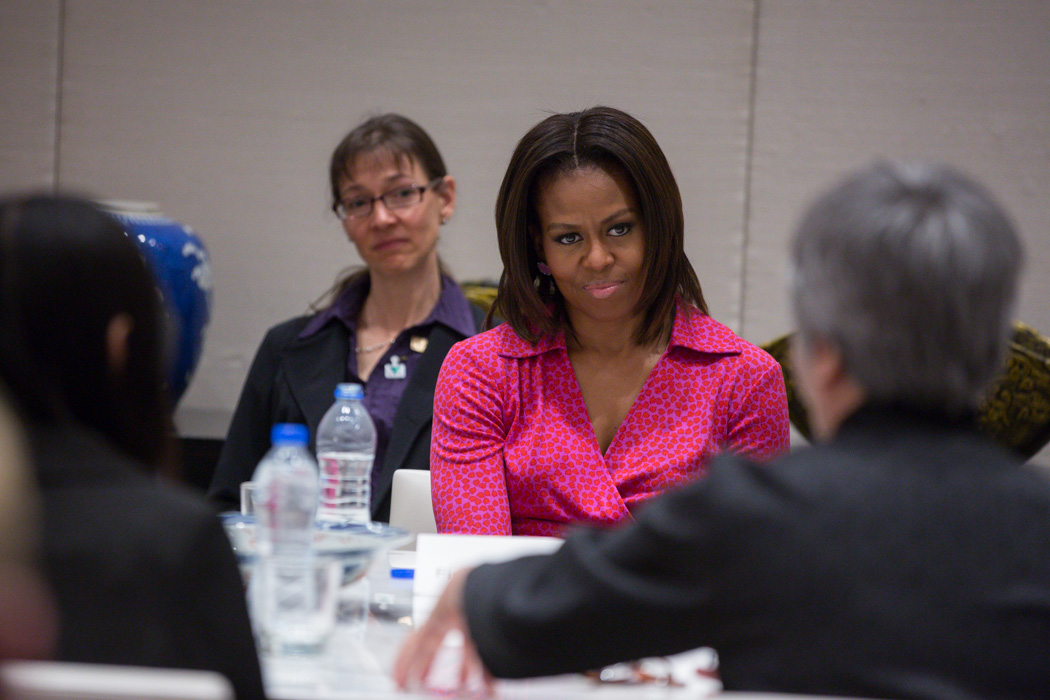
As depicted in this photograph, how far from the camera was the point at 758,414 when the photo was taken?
2.05 metres

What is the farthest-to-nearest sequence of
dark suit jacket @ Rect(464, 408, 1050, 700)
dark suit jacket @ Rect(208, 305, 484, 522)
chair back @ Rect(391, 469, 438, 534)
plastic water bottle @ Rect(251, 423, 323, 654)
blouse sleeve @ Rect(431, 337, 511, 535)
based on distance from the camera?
1. dark suit jacket @ Rect(208, 305, 484, 522)
2. chair back @ Rect(391, 469, 438, 534)
3. blouse sleeve @ Rect(431, 337, 511, 535)
4. plastic water bottle @ Rect(251, 423, 323, 654)
5. dark suit jacket @ Rect(464, 408, 1050, 700)

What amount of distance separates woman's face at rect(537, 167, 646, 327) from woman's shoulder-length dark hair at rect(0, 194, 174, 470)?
110 cm

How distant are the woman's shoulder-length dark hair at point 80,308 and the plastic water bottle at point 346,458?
2.16ft

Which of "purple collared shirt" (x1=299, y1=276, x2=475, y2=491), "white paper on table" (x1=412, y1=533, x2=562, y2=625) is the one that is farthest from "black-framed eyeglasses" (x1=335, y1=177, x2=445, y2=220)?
"white paper on table" (x1=412, y1=533, x2=562, y2=625)

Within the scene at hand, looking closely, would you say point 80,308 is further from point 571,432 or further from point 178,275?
point 178,275

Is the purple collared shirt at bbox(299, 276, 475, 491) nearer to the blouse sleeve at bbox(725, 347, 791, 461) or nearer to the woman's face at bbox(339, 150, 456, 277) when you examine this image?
the woman's face at bbox(339, 150, 456, 277)

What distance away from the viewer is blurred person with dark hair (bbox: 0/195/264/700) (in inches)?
39.7

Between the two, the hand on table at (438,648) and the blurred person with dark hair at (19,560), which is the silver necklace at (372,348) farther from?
the blurred person with dark hair at (19,560)

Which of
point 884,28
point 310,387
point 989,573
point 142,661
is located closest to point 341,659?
point 142,661

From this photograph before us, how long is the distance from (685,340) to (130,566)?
4.32 feet

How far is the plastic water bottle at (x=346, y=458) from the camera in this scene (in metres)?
1.99

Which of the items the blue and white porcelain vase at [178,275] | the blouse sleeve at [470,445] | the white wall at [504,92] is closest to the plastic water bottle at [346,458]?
the blouse sleeve at [470,445]

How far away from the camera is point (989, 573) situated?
0.98m

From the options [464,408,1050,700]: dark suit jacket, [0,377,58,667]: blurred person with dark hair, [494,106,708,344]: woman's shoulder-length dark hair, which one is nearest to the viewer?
[0,377,58,667]: blurred person with dark hair
